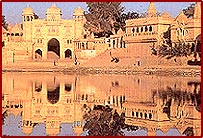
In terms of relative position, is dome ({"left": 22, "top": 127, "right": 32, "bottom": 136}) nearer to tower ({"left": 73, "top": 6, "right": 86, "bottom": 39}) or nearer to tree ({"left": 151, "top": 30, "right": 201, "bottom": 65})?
tree ({"left": 151, "top": 30, "right": 201, "bottom": 65})

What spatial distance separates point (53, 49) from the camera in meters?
45.3

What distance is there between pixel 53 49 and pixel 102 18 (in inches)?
234

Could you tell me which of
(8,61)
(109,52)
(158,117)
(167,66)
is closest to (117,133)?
(158,117)

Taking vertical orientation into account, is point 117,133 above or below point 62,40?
below

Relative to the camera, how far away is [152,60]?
31.4 m

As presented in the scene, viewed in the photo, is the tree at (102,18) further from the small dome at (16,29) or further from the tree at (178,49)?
the tree at (178,49)

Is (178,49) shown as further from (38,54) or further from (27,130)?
(27,130)

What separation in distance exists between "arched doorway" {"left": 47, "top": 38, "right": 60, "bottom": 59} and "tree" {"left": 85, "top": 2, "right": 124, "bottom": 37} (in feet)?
11.5

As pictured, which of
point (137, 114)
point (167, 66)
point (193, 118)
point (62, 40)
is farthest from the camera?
point (62, 40)

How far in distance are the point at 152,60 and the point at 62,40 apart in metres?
13.7

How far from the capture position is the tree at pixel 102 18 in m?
45.0

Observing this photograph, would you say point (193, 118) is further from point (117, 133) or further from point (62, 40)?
point (62, 40)

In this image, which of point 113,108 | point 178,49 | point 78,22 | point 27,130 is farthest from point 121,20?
point 27,130

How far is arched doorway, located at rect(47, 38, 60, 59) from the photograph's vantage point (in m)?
44.2
